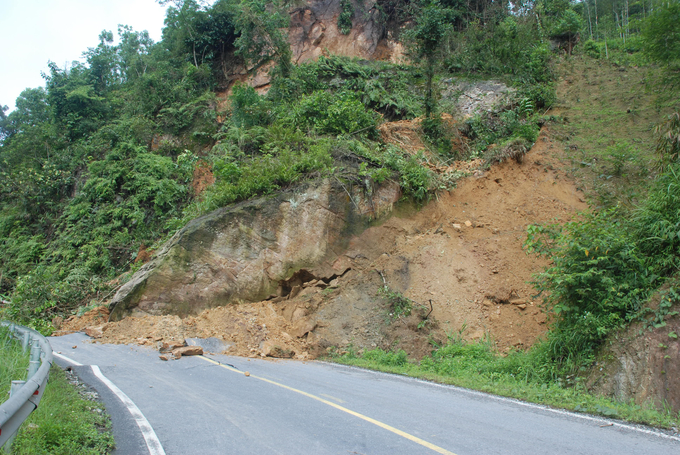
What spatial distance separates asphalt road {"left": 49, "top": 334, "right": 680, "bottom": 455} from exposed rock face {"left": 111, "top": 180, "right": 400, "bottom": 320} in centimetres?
441

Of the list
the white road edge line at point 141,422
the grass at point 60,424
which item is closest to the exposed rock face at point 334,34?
the white road edge line at point 141,422

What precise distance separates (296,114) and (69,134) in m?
17.0

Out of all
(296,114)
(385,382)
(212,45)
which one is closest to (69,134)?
(212,45)

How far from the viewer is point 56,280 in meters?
15.7

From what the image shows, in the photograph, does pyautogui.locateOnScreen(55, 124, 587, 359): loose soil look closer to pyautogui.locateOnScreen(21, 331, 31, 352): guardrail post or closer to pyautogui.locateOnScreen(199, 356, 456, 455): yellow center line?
pyautogui.locateOnScreen(199, 356, 456, 455): yellow center line

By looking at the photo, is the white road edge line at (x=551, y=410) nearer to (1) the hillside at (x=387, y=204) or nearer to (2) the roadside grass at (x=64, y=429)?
(1) the hillside at (x=387, y=204)

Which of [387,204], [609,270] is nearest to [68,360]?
[387,204]

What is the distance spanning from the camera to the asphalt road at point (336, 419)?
4062 mm

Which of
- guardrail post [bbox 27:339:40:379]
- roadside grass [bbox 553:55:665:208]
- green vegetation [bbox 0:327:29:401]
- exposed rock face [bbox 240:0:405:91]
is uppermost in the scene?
exposed rock face [bbox 240:0:405:91]

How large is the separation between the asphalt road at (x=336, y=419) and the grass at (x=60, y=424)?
23 centimetres

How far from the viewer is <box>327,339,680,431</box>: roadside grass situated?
5298mm

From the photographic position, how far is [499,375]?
303 inches

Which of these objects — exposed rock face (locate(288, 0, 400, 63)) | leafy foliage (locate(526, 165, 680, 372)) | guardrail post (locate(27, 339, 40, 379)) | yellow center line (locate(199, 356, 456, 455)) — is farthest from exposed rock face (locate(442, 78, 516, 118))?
guardrail post (locate(27, 339, 40, 379))

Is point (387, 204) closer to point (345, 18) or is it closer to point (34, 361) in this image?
point (34, 361)
